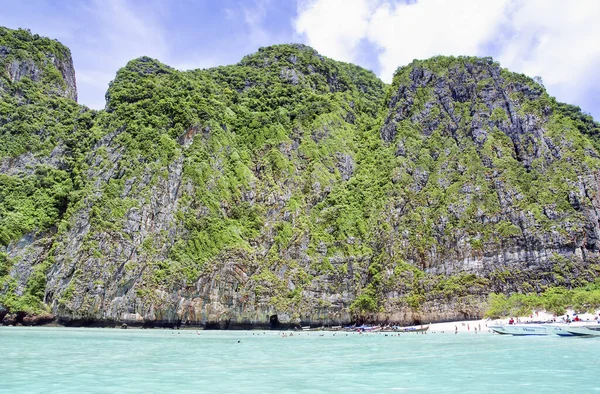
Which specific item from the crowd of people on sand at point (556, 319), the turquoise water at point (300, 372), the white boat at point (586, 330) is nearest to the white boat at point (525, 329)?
the white boat at point (586, 330)

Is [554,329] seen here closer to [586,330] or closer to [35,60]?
[586,330]

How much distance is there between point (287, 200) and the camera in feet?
255

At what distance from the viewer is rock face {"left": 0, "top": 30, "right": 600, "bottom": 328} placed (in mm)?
62875

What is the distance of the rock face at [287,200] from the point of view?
6288cm

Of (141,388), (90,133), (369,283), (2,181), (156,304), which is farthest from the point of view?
(90,133)

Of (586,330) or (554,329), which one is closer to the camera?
(586,330)

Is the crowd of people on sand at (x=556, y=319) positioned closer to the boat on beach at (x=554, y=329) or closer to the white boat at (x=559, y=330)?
the boat on beach at (x=554, y=329)

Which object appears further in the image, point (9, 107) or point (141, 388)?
point (9, 107)

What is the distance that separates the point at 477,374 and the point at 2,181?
81269 millimetres

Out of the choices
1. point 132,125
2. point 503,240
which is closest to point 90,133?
point 132,125

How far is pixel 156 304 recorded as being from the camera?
61719 millimetres

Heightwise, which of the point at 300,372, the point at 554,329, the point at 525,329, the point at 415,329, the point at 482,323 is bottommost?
the point at 415,329

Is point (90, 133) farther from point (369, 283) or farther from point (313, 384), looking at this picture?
point (313, 384)

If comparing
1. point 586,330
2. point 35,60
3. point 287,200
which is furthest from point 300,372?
point 35,60
